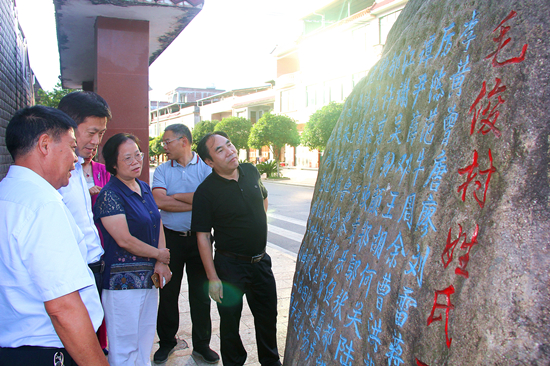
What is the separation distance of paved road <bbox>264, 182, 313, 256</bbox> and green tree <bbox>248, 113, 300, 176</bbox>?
9190 millimetres

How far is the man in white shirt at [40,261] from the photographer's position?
1229mm

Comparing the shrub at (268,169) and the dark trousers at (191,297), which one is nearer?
the dark trousers at (191,297)

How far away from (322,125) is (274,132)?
4.22 metres

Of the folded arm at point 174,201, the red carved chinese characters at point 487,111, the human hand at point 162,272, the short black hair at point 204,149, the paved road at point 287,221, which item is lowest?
the paved road at point 287,221

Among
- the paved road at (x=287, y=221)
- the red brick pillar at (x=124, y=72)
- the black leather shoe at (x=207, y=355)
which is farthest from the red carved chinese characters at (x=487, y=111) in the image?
the paved road at (x=287, y=221)

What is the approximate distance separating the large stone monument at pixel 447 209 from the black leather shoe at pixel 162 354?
3.55ft

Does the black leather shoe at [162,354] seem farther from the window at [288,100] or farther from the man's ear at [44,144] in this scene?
the window at [288,100]

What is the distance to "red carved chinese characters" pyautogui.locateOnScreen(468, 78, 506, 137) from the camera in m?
1.41

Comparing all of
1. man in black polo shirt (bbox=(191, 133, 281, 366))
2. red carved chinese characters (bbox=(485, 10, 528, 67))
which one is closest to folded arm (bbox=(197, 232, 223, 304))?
man in black polo shirt (bbox=(191, 133, 281, 366))

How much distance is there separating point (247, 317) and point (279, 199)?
32.1ft

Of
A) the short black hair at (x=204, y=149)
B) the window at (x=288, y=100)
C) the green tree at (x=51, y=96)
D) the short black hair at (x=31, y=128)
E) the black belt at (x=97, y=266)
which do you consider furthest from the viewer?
the window at (x=288, y=100)

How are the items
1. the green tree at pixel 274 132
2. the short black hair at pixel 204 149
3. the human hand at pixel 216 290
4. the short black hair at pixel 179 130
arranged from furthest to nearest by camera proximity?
the green tree at pixel 274 132 < the short black hair at pixel 179 130 < the short black hair at pixel 204 149 < the human hand at pixel 216 290

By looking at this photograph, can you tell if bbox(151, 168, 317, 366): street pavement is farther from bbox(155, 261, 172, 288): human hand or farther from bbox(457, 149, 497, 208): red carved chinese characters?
bbox(457, 149, 497, 208): red carved chinese characters

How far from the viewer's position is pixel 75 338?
4.17 ft
